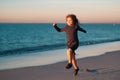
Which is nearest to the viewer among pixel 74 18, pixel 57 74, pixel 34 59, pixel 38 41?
pixel 74 18

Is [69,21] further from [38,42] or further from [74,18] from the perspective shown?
[38,42]

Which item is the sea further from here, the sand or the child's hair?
the child's hair

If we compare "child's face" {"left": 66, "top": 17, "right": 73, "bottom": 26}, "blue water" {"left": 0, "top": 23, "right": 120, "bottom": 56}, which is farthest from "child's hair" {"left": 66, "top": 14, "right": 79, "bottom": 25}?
"blue water" {"left": 0, "top": 23, "right": 120, "bottom": 56}

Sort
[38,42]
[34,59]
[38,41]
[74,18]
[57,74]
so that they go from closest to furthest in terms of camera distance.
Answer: [74,18]
[57,74]
[34,59]
[38,42]
[38,41]

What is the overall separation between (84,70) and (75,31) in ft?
11.5

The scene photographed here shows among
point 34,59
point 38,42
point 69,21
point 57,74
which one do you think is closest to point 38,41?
point 38,42

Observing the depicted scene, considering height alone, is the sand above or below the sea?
above

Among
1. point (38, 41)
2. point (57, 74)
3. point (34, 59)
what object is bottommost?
point (38, 41)

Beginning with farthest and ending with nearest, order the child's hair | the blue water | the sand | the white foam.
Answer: the blue water
the white foam
the sand
the child's hair

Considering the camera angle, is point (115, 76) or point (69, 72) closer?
point (115, 76)

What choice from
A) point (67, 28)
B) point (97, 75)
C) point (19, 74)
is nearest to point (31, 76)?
point (19, 74)

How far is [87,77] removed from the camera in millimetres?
9719

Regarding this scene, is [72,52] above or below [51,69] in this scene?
above

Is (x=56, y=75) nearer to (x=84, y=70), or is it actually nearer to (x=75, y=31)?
(x=84, y=70)
